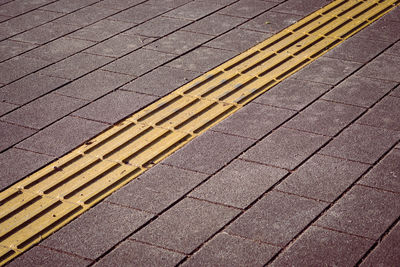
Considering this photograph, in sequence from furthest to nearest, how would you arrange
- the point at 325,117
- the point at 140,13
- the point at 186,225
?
the point at 140,13 < the point at 325,117 < the point at 186,225

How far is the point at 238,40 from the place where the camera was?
22.1 feet

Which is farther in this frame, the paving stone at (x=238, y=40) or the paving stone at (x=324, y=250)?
the paving stone at (x=238, y=40)

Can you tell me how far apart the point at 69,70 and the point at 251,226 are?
3.10m

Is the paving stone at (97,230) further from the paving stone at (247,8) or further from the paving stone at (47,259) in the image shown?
the paving stone at (247,8)

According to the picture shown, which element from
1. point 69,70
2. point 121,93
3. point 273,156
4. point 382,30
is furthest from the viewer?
point 382,30

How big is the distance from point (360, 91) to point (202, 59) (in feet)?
5.63

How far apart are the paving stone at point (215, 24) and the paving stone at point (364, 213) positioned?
10.8 ft

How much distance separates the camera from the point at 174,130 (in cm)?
515

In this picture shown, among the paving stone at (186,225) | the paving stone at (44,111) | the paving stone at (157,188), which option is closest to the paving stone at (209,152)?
the paving stone at (157,188)

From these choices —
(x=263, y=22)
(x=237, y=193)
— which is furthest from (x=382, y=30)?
(x=237, y=193)

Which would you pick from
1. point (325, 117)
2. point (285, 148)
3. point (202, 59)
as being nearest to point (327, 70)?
point (325, 117)

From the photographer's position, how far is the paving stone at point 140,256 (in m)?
3.70

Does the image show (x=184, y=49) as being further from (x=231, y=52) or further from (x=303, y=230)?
(x=303, y=230)

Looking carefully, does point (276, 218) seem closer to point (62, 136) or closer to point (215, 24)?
point (62, 136)
